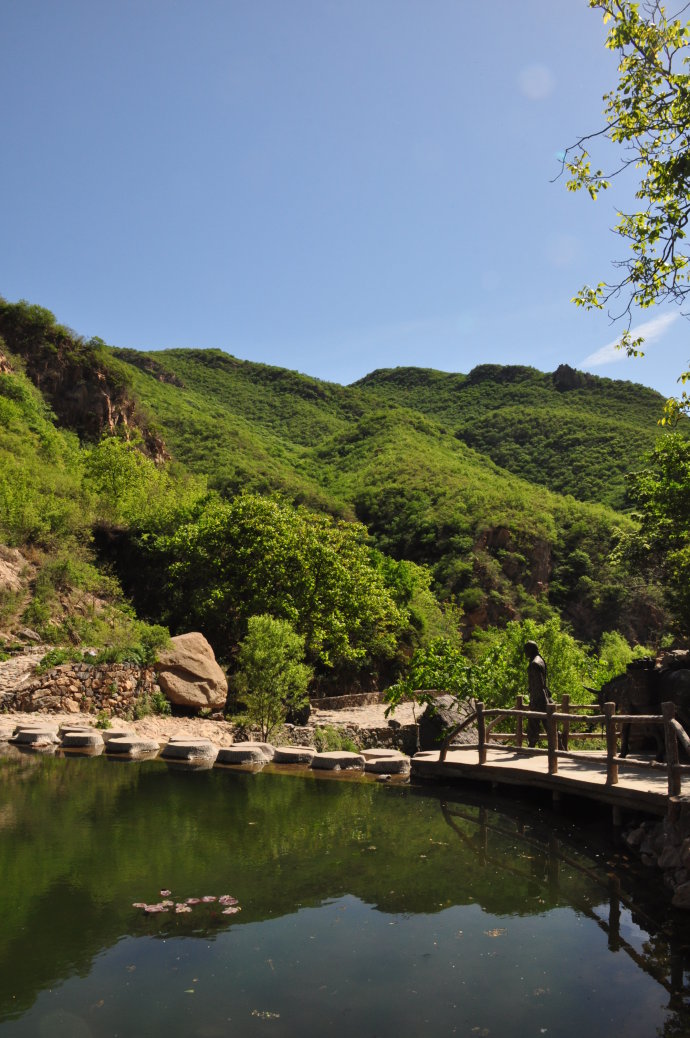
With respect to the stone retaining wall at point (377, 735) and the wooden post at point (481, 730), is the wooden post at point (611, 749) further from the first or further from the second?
the stone retaining wall at point (377, 735)

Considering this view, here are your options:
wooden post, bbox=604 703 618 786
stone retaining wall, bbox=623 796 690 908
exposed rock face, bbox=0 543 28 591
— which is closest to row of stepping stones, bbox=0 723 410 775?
wooden post, bbox=604 703 618 786

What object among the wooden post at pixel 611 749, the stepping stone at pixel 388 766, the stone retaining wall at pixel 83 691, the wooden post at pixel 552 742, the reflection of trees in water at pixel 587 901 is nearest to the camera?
the reflection of trees in water at pixel 587 901

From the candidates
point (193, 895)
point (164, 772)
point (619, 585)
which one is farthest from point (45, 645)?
point (619, 585)

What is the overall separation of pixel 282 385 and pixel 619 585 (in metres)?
52.7

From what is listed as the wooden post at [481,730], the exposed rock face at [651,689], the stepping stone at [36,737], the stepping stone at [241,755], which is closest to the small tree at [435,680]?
the wooden post at [481,730]

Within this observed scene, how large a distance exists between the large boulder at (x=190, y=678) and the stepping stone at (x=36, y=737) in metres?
4.12

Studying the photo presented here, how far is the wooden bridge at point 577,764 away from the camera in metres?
8.78

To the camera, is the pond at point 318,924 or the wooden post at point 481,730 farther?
the wooden post at point 481,730

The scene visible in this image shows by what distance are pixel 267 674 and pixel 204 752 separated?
295 centimetres

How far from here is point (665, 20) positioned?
9953mm

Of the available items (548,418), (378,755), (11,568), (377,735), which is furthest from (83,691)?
(548,418)

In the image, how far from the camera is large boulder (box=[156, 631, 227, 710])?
18.6 metres

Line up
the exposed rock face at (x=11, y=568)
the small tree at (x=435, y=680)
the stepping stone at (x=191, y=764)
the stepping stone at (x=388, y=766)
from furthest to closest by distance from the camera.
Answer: the exposed rock face at (x=11, y=568)
the small tree at (x=435, y=680)
the stepping stone at (x=388, y=766)
the stepping stone at (x=191, y=764)

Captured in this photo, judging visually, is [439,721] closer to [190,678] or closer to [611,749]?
[611,749]
